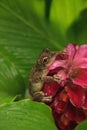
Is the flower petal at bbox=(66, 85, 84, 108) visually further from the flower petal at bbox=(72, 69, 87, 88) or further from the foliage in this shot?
the foliage

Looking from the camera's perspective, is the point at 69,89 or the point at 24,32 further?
the point at 24,32

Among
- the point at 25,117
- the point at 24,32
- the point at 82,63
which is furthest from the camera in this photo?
the point at 24,32

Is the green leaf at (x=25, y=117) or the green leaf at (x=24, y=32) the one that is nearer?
the green leaf at (x=25, y=117)

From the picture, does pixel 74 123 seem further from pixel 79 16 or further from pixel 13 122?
pixel 79 16

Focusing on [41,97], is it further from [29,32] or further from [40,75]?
[29,32]

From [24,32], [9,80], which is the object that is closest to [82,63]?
[9,80]

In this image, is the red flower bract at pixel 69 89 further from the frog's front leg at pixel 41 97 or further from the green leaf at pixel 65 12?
the green leaf at pixel 65 12

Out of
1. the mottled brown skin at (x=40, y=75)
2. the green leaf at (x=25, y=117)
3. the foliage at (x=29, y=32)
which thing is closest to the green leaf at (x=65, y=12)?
the foliage at (x=29, y=32)
